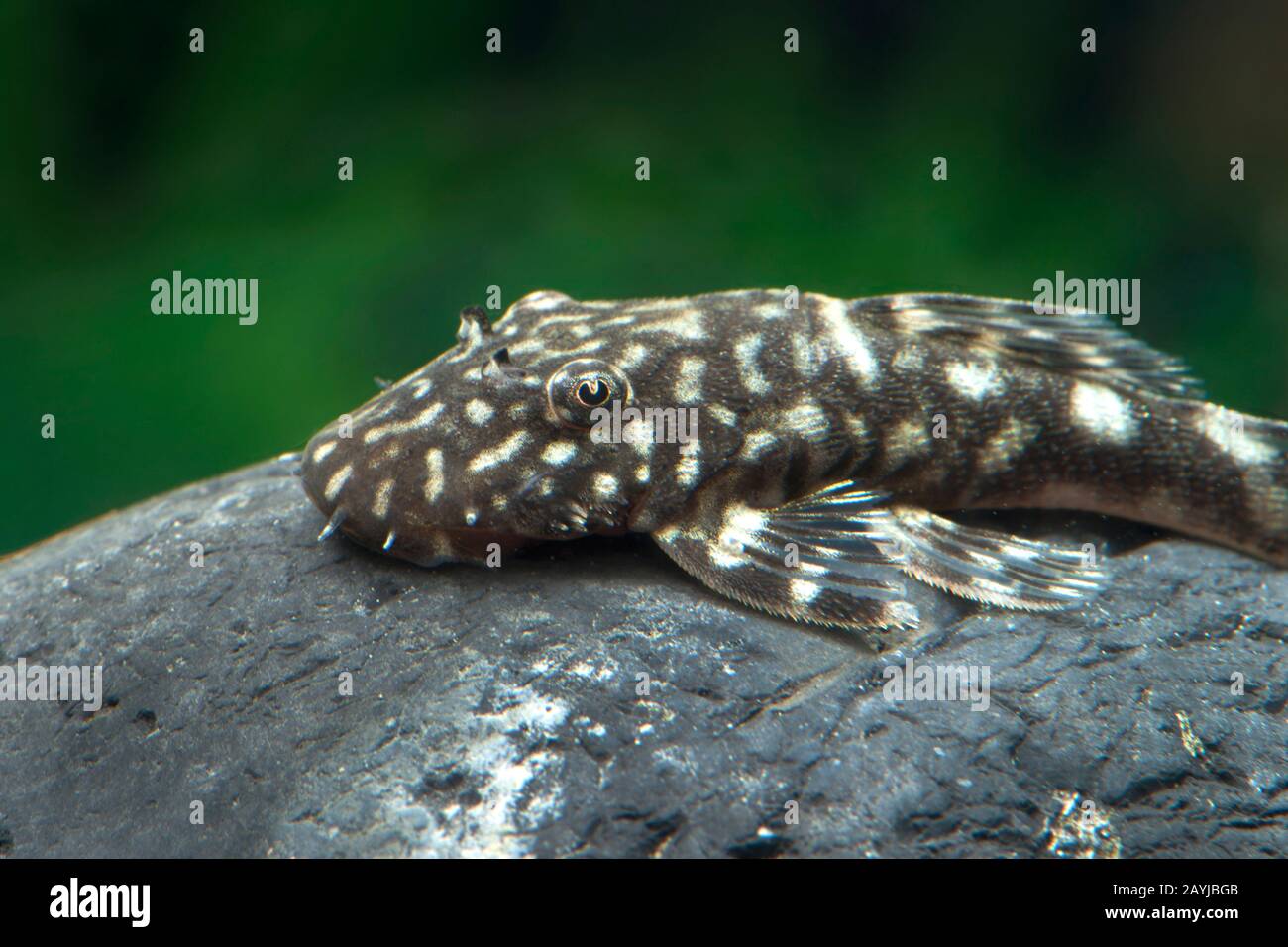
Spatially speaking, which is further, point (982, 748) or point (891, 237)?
point (891, 237)

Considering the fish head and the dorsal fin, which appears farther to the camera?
the dorsal fin

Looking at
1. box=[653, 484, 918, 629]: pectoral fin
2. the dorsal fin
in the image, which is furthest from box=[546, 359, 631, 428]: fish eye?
the dorsal fin

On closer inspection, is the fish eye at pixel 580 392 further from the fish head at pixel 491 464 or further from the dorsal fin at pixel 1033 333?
the dorsal fin at pixel 1033 333

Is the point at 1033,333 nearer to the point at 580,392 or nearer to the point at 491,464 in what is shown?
the point at 580,392

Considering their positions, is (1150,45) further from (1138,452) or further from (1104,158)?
(1138,452)

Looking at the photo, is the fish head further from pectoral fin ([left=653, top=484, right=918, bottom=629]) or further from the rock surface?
pectoral fin ([left=653, top=484, right=918, bottom=629])

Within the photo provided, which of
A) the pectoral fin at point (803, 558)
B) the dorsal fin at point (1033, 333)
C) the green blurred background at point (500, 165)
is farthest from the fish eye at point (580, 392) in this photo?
the green blurred background at point (500, 165)

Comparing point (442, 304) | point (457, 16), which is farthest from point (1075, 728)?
point (457, 16)
